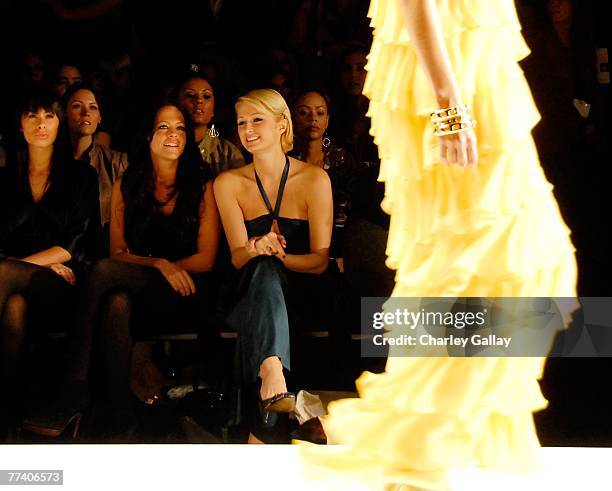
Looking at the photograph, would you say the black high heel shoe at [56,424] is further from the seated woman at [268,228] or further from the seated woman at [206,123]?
the seated woman at [206,123]

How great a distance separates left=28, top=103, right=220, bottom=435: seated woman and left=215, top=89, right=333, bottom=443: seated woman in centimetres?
9

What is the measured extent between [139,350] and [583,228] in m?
1.18

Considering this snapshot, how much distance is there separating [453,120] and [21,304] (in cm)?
131

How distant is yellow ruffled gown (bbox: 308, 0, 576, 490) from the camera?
1.75 metres

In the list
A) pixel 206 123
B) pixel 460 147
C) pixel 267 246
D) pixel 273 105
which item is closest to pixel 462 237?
pixel 460 147

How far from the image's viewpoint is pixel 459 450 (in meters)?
1.80

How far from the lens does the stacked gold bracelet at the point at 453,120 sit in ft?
5.54

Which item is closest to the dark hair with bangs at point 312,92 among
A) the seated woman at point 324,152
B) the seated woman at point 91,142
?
the seated woman at point 324,152

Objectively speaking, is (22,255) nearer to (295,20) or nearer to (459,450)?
(295,20)

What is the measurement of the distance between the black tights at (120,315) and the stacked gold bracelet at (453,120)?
0.95 meters

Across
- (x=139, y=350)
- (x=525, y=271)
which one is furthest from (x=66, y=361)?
(x=525, y=271)

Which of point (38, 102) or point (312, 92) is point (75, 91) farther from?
point (312, 92)

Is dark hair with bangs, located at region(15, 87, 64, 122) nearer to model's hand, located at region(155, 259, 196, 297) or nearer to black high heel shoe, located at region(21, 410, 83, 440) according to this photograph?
model's hand, located at region(155, 259, 196, 297)

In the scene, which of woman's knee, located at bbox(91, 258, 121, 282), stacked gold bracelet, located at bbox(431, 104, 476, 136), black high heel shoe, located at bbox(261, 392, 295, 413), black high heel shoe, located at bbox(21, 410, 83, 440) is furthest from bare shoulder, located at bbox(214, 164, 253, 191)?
stacked gold bracelet, located at bbox(431, 104, 476, 136)
